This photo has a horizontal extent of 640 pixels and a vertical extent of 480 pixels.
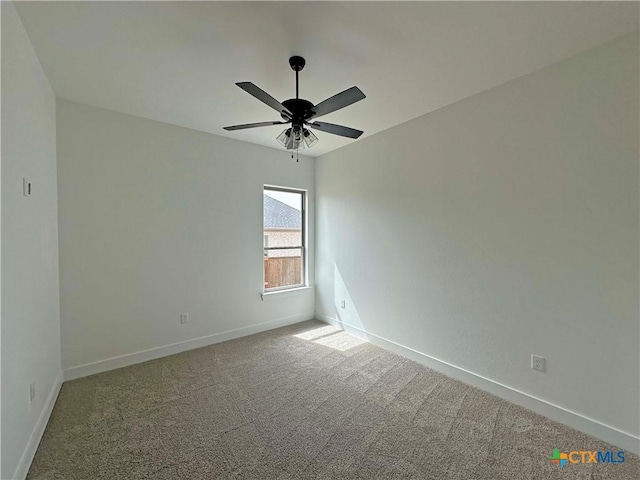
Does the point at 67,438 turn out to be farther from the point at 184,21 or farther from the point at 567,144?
the point at 567,144

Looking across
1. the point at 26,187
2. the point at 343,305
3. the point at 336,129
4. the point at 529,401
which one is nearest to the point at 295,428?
the point at 529,401

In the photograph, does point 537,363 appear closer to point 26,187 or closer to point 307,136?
point 307,136

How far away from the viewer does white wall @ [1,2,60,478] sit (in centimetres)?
154

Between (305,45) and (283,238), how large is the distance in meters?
2.81

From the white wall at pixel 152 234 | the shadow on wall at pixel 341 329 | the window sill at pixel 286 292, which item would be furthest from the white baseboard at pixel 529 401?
the white wall at pixel 152 234

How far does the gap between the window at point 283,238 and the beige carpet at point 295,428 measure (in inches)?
61.2

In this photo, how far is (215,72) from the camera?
2.26m

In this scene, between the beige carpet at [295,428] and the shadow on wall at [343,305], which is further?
the shadow on wall at [343,305]

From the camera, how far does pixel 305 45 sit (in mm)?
1947

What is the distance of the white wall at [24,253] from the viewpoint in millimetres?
1535

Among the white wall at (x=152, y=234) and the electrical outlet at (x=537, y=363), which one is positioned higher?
the white wall at (x=152, y=234)

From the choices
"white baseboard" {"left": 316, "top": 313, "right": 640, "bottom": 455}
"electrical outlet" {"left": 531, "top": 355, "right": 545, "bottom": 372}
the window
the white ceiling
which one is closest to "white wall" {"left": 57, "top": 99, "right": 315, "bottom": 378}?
the window

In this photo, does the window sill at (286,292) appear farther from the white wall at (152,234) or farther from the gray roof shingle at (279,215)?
the gray roof shingle at (279,215)

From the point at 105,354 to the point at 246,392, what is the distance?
1.62 metres
